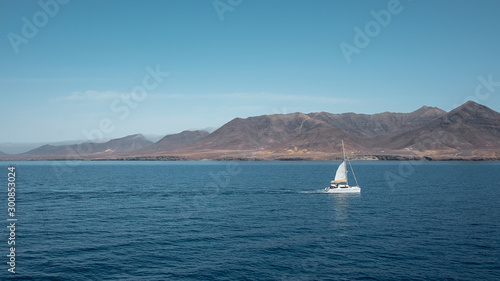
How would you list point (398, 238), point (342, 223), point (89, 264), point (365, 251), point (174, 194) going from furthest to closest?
point (174, 194) → point (342, 223) → point (398, 238) → point (365, 251) → point (89, 264)

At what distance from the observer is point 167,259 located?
4072 cm

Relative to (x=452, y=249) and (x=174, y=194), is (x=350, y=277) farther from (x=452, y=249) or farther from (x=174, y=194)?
(x=174, y=194)

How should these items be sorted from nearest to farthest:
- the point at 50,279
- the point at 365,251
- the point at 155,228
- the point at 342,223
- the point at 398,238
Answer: the point at 50,279 < the point at 365,251 < the point at 398,238 < the point at 155,228 < the point at 342,223

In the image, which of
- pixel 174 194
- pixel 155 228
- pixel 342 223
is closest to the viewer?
pixel 155 228

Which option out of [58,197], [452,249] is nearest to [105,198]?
[58,197]

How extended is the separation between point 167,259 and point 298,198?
5246 centimetres

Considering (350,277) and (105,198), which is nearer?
(350,277)

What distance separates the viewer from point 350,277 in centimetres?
3594

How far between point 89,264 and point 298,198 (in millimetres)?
57684

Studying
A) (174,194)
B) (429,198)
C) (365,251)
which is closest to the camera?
(365,251)

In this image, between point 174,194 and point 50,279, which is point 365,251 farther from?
point 174,194

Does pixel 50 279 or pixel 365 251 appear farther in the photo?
pixel 365 251

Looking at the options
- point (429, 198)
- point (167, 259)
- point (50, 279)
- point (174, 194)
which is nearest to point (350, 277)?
point (167, 259)

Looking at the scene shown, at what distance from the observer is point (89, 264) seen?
38844mm
